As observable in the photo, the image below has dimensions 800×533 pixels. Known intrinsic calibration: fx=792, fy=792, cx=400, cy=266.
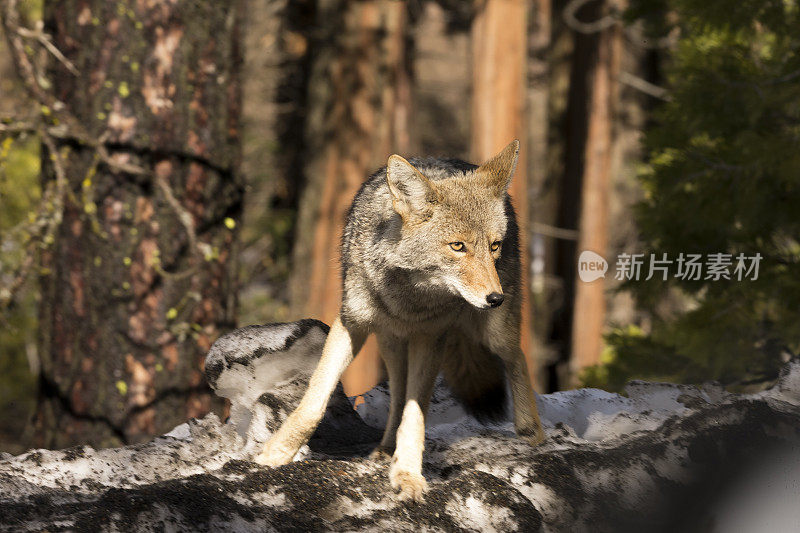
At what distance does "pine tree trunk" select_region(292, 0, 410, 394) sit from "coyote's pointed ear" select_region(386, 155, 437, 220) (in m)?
7.71

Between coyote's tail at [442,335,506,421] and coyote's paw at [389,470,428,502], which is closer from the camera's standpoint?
coyote's paw at [389,470,428,502]

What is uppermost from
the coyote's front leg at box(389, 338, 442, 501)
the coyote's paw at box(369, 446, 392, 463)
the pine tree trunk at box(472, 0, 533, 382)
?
the pine tree trunk at box(472, 0, 533, 382)

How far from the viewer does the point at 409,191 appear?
3.75 m

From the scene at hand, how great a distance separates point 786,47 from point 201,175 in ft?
16.6

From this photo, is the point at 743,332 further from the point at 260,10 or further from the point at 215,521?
the point at 260,10

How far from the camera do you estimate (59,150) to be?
19.1 ft

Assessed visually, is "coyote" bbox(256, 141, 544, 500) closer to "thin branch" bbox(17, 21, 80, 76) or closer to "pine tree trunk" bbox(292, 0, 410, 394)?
"thin branch" bbox(17, 21, 80, 76)

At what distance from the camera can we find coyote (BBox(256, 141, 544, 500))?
367cm

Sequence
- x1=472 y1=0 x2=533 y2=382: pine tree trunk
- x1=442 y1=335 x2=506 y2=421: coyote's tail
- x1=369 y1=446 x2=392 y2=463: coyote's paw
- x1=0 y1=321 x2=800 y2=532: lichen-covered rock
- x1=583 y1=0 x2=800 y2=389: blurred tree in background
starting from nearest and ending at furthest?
x1=0 y1=321 x2=800 y2=532: lichen-covered rock < x1=369 y1=446 x2=392 y2=463: coyote's paw < x1=442 y1=335 x2=506 y2=421: coyote's tail < x1=583 y1=0 x2=800 y2=389: blurred tree in background < x1=472 y1=0 x2=533 y2=382: pine tree trunk

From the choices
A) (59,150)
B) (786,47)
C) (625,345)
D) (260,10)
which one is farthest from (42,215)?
(260,10)

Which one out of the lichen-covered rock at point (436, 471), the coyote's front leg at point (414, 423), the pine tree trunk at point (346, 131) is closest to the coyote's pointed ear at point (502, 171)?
the coyote's front leg at point (414, 423)

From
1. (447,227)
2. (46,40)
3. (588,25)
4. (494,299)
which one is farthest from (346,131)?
(494,299)

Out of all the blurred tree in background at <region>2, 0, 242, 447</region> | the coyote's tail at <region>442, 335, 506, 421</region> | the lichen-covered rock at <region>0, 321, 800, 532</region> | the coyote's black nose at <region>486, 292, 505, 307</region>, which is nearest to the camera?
the lichen-covered rock at <region>0, 321, 800, 532</region>

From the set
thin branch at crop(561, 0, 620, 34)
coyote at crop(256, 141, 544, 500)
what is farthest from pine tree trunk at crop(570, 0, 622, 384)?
coyote at crop(256, 141, 544, 500)
